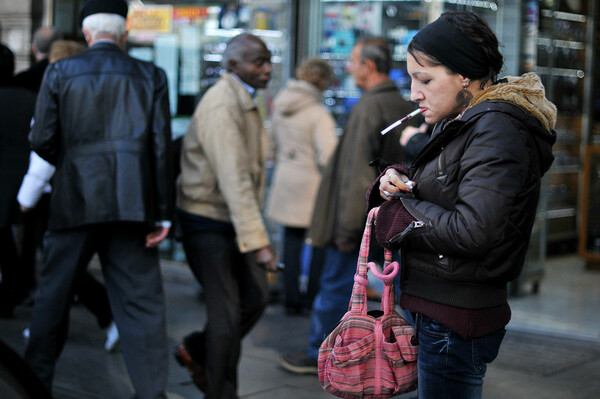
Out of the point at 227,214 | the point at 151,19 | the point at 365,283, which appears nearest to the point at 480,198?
the point at 365,283

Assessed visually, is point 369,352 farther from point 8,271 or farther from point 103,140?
point 8,271

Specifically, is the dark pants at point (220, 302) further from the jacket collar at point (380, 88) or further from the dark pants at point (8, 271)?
the dark pants at point (8, 271)

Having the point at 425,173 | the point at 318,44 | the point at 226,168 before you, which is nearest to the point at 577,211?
the point at 318,44

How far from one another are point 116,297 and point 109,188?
0.59 metres

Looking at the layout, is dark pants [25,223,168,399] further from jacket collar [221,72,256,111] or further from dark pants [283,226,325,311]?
dark pants [283,226,325,311]

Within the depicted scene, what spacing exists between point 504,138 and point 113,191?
94.5 inches

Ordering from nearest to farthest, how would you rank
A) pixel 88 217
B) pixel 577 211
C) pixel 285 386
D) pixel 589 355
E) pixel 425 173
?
1. pixel 425 173
2. pixel 88 217
3. pixel 285 386
4. pixel 589 355
5. pixel 577 211

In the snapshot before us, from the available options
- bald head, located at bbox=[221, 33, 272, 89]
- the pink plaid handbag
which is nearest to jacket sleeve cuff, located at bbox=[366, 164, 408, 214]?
the pink plaid handbag

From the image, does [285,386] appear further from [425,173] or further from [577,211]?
[577,211]

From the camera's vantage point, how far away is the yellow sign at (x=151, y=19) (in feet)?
29.5

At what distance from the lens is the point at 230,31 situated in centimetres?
859

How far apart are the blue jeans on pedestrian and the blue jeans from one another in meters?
2.73

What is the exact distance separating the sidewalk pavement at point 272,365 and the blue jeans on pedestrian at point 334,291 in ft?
1.11

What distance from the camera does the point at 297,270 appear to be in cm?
748
